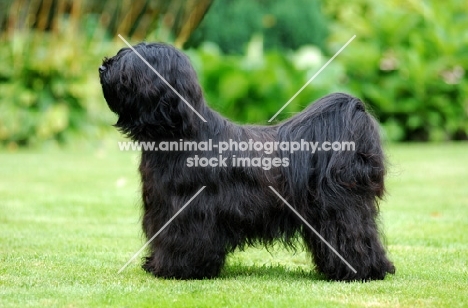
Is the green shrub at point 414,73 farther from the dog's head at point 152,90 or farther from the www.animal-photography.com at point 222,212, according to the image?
the dog's head at point 152,90

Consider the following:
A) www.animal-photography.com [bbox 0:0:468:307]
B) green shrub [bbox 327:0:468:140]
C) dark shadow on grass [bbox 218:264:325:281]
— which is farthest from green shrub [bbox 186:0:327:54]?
dark shadow on grass [bbox 218:264:325:281]

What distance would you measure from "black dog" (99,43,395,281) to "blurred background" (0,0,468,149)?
8217 mm

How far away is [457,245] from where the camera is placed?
268 inches

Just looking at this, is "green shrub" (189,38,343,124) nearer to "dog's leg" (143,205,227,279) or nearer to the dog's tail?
the dog's tail

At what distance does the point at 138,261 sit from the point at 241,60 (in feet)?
30.8

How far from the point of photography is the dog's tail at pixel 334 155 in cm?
532

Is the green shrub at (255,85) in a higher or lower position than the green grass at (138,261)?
higher

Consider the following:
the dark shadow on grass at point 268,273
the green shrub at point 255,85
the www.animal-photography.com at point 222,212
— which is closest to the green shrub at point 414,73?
the green shrub at point 255,85

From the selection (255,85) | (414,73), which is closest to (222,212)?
(255,85)

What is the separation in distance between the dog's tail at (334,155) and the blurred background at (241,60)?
8.14m

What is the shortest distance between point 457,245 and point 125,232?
2.97 meters

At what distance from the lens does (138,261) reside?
5.95m

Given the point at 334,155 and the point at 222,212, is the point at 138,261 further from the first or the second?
the point at 334,155

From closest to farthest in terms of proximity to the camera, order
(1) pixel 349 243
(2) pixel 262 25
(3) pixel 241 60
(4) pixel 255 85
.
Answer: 1. (1) pixel 349 243
2. (4) pixel 255 85
3. (3) pixel 241 60
4. (2) pixel 262 25
